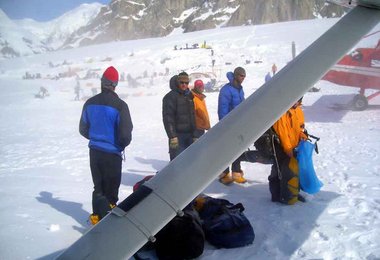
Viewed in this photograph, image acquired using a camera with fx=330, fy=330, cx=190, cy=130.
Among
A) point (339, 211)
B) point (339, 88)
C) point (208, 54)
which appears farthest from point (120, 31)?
point (339, 211)

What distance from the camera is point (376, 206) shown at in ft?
12.6

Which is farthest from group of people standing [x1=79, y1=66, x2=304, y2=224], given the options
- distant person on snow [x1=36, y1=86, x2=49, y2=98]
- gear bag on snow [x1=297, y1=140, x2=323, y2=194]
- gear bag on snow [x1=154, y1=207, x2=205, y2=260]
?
distant person on snow [x1=36, y1=86, x2=49, y2=98]

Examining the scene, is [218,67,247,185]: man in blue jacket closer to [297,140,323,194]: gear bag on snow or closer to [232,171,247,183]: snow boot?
[232,171,247,183]: snow boot

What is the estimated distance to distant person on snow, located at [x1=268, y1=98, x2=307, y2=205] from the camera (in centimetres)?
411

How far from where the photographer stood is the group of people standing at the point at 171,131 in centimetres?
352

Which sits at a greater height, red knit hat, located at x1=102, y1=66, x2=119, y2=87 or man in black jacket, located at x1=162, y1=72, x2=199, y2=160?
red knit hat, located at x1=102, y1=66, x2=119, y2=87

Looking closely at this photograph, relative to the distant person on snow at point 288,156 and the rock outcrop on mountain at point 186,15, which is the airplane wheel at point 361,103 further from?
the rock outcrop on mountain at point 186,15

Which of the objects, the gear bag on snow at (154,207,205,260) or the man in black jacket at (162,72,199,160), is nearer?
the gear bag on snow at (154,207,205,260)

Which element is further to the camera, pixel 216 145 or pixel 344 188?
pixel 344 188

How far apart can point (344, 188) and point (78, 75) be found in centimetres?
2252

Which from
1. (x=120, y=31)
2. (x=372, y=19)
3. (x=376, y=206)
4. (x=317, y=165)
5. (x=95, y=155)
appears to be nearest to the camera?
(x=372, y=19)

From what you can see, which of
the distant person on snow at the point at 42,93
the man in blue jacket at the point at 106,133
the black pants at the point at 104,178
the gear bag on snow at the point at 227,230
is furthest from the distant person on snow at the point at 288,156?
the distant person on snow at the point at 42,93

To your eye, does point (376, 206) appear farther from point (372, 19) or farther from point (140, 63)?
point (140, 63)

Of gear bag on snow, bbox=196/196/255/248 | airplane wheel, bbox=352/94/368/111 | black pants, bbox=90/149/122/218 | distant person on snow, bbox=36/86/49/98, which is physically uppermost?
black pants, bbox=90/149/122/218
